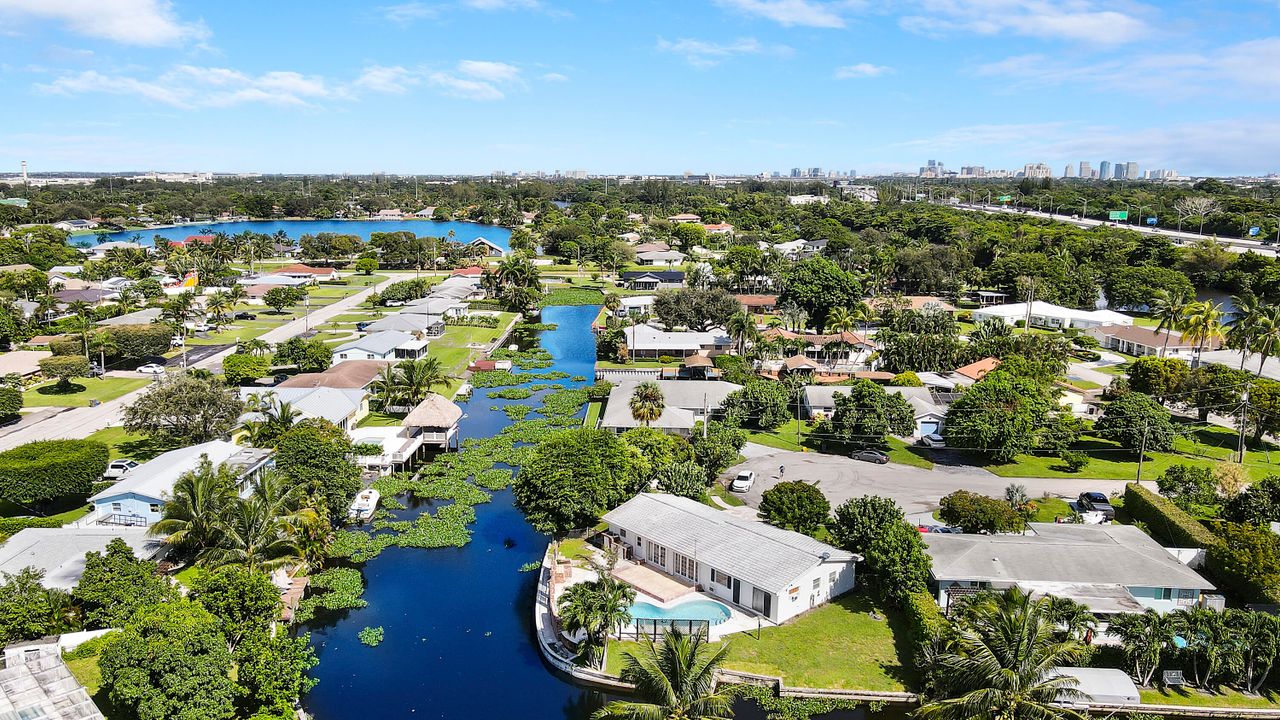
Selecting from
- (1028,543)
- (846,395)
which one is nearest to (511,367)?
(846,395)

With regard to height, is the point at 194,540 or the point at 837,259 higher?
the point at 837,259

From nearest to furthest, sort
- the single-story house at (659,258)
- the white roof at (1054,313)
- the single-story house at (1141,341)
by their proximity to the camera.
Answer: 1. the single-story house at (1141,341)
2. the white roof at (1054,313)
3. the single-story house at (659,258)

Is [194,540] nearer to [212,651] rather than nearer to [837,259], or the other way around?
[212,651]

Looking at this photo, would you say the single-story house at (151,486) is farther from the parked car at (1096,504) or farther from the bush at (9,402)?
the parked car at (1096,504)

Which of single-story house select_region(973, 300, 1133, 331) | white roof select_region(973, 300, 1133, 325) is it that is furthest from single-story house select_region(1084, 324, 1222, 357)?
white roof select_region(973, 300, 1133, 325)

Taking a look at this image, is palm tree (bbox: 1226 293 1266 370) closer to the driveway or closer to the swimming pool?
the driveway

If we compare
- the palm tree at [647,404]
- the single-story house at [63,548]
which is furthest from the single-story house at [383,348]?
the single-story house at [63,548]

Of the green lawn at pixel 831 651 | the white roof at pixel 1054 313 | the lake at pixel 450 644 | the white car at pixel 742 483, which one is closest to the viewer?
the lake at pixel 450 644
